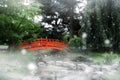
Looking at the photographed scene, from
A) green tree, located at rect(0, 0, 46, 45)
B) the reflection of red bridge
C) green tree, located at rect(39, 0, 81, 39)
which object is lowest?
the reflection of red bridge

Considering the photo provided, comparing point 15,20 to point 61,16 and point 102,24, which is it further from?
point 61,16

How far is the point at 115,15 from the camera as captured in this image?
73.3ft

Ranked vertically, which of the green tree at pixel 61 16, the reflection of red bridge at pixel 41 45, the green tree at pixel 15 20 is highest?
the green tree at pixel 61 16

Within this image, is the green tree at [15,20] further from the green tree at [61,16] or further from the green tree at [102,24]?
the green tree at [61,16]

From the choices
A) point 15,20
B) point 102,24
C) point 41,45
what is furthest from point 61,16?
point 15,20

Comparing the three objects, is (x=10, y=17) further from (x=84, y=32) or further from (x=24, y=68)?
(x=84, y=32)

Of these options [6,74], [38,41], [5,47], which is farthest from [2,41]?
[6,74]

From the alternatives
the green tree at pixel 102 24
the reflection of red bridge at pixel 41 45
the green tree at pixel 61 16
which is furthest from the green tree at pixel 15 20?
the green tree at pixel 61 16

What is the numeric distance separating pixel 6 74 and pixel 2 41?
578cm

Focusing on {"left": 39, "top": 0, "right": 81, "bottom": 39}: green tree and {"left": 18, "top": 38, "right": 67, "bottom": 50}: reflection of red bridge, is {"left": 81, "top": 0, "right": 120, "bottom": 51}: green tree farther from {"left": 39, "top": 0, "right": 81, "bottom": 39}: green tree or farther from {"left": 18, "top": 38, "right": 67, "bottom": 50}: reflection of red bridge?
{"left": 39, "top": 0, "right": 81, "bottom": 39}: green tree

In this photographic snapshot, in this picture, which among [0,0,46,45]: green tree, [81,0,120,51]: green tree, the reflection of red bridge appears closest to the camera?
[0,0,46,45]: green tree

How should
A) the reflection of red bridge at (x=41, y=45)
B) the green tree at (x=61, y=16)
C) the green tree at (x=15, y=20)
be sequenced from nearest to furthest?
the green tree at (x=15, y=20), the reflection of red bridge at (x=41, y=45), the green tree at (x=61, y=16)

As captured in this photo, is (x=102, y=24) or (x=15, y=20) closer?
(x=15, y=20)

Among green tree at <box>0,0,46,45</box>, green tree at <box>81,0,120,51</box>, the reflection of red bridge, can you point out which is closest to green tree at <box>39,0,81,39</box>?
green tree at <box>81,0,120,51</box>
